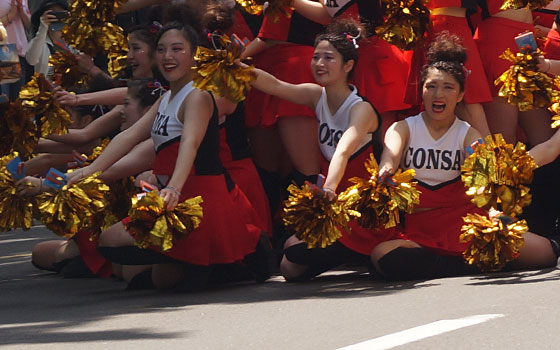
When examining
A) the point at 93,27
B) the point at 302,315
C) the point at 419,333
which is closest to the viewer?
the point at 419,333

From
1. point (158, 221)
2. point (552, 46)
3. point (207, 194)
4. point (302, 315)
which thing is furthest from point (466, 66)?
point (302, 315)

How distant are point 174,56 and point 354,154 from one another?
108 centimetres

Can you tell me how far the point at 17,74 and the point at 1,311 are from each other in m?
1.52

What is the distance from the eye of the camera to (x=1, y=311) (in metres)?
6.68

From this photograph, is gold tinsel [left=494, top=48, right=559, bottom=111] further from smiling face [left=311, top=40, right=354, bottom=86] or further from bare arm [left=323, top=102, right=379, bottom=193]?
smiling face [left=311, top=40, right=354, bottom=86]

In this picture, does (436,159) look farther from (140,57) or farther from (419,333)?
(419,333)

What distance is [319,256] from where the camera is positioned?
712 cm

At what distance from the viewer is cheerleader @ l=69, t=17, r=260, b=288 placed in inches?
273

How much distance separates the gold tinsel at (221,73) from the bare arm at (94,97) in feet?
3.92

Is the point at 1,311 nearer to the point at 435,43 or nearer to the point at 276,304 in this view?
the point at 276,304

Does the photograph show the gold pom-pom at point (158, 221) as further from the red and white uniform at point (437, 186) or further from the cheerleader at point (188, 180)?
the red and white uniform at point (437, 186)

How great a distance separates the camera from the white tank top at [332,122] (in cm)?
726

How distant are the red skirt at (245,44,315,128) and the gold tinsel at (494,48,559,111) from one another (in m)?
1.17

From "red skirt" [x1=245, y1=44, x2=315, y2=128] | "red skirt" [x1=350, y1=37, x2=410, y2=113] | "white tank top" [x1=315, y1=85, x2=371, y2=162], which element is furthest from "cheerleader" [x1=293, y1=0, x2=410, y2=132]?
"white tank top" [x1=315, y1=85, x2=371, y2=162]
